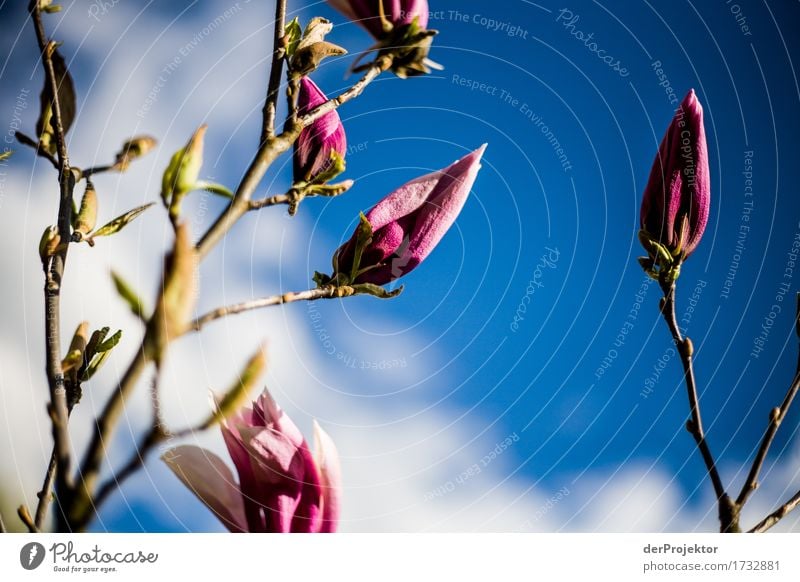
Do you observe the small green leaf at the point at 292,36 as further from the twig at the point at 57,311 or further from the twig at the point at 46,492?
the twig at the point at 46,492

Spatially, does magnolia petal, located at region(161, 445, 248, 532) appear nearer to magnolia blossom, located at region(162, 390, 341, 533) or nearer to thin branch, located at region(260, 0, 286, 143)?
magnolia blossom, located at region(162, 390, 341, 533)

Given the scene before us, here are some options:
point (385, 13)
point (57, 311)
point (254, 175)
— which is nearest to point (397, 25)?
point (385, 13)

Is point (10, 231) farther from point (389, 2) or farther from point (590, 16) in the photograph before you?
point (590, 16)

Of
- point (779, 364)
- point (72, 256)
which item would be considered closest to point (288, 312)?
point (72, 256)

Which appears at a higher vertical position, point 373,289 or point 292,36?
point 292,36

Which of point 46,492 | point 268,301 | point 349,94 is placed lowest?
point 46,492

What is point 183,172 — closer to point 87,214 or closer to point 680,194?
point 87,214
